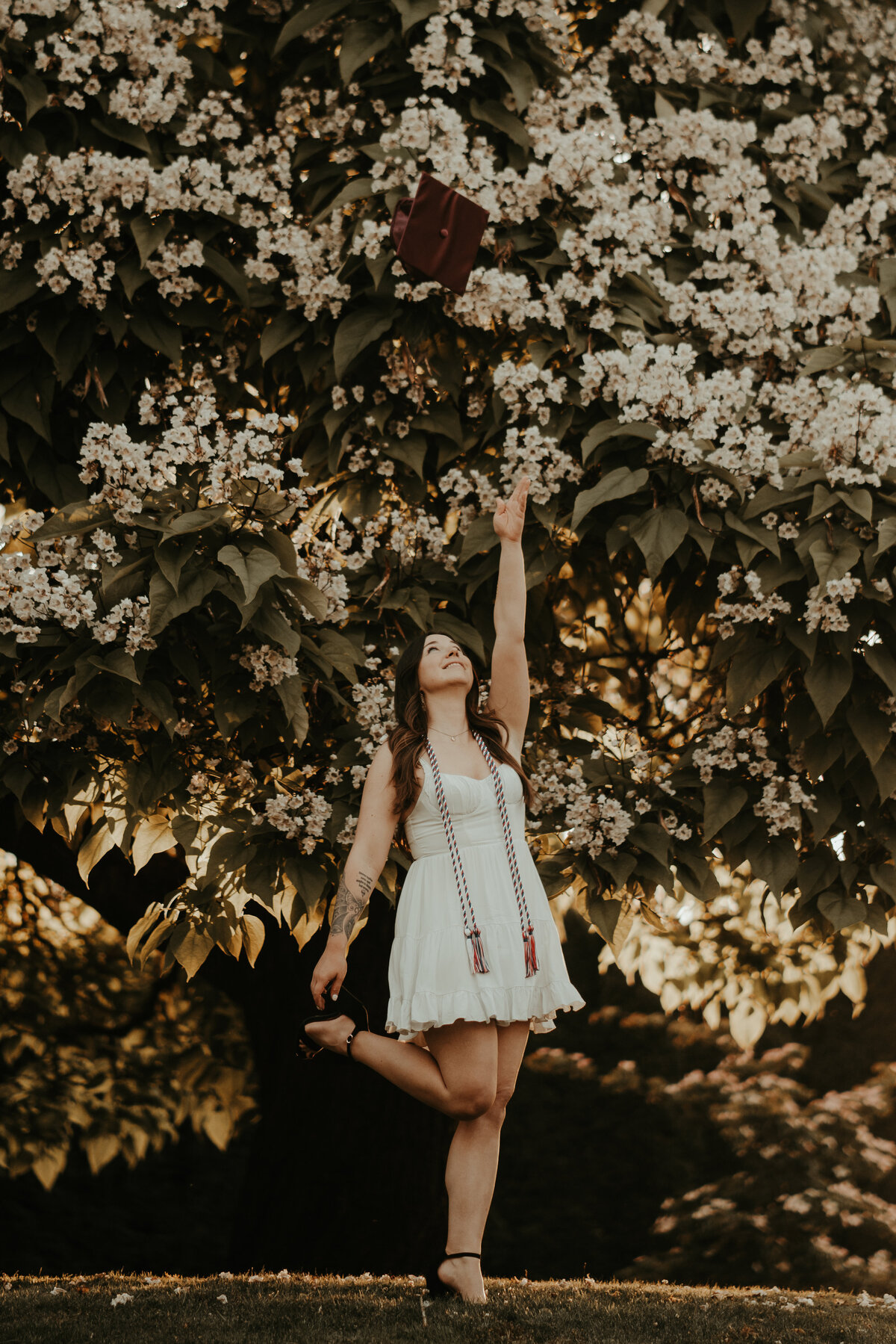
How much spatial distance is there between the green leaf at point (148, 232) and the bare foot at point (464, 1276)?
10.8 ft

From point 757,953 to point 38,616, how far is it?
4.22m

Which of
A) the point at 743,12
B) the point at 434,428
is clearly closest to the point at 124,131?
the point at 434,428

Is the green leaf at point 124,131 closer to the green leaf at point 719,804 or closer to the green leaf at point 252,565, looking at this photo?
the green leaf at point 252,565

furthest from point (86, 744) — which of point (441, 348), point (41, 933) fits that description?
point (41, 933)

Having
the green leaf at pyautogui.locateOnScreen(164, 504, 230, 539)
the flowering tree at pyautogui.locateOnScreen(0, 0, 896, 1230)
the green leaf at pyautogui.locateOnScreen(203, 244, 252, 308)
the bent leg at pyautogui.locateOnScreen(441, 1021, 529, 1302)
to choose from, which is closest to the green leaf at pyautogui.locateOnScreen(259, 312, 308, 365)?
the flowering tree at pyautogui.locateOnScreen(0, 0, 896, 1230)

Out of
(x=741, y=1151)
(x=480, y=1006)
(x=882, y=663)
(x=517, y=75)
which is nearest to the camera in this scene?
(x=480, y=1006)

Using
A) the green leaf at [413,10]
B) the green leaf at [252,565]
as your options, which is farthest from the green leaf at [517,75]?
the green leaf at [252,565]

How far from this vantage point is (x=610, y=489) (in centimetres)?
397

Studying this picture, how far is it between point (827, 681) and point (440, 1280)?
80.4 inches

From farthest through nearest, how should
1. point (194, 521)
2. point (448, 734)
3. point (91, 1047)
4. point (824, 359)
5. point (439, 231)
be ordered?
point (91, 1047), point (824, 359), point (439, 231), point (448, 734), point (194, 521)

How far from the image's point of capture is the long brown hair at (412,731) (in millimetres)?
3486

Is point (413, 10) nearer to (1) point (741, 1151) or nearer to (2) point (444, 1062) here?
(2) point (444, 1062)

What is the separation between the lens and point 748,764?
4.13 meters

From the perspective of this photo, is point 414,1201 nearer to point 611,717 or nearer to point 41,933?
point 611,717
